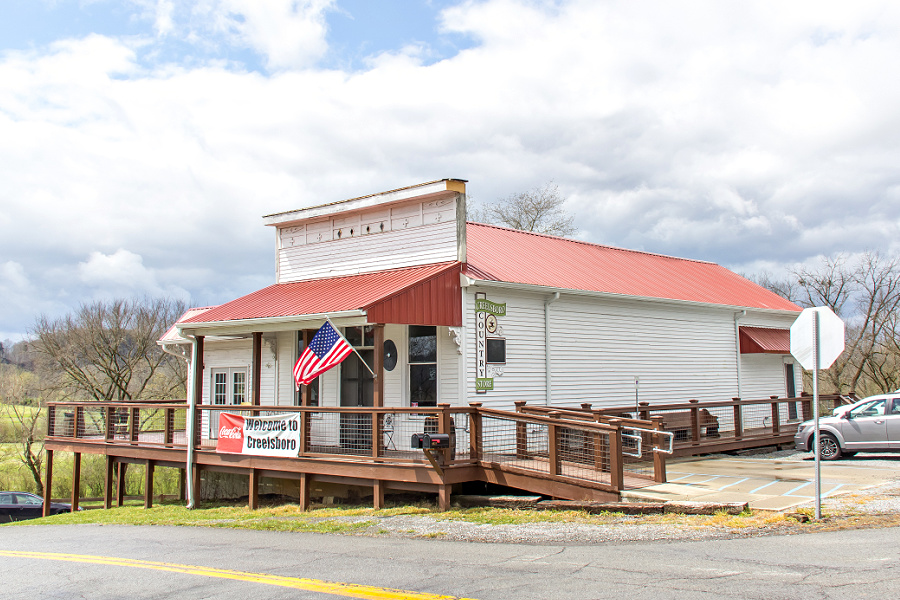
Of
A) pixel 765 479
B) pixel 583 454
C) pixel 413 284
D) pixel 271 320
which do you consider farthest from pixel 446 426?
pixel 765 479

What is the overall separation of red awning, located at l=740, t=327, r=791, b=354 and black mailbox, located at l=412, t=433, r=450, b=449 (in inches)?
516

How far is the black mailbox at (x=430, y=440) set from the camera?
38.7 ft

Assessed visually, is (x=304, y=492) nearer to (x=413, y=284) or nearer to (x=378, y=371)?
(x=378, y=371)

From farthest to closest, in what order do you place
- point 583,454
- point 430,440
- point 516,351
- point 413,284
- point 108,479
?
point 108,479 < point 516,351 < point 413,284 < point 583,454 < point 430,440

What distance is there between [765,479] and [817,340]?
156 inches

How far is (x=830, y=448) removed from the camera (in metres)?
15.7

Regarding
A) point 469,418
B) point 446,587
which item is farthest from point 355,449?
point 446,587

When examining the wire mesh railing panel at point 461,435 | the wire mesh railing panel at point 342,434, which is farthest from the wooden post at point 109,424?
the wire mesh railing panel at point 461,435

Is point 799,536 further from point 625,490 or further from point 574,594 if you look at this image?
point 574,594

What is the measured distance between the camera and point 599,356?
689 inches

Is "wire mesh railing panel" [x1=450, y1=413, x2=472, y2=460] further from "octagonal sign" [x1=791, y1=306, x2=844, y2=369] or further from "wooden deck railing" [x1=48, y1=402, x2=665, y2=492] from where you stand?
"octagonal sign" [x1=791, y1=306, x2=844, y2=369]

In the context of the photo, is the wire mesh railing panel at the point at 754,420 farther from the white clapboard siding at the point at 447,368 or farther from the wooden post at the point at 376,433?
the wooden post at the point at 376,433

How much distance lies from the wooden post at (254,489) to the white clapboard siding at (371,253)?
201 inches

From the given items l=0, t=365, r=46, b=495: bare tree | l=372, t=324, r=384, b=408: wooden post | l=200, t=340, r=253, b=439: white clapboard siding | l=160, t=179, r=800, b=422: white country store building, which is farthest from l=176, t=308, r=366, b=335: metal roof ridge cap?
l=0, t=365, r=46, b=495: bare tree
